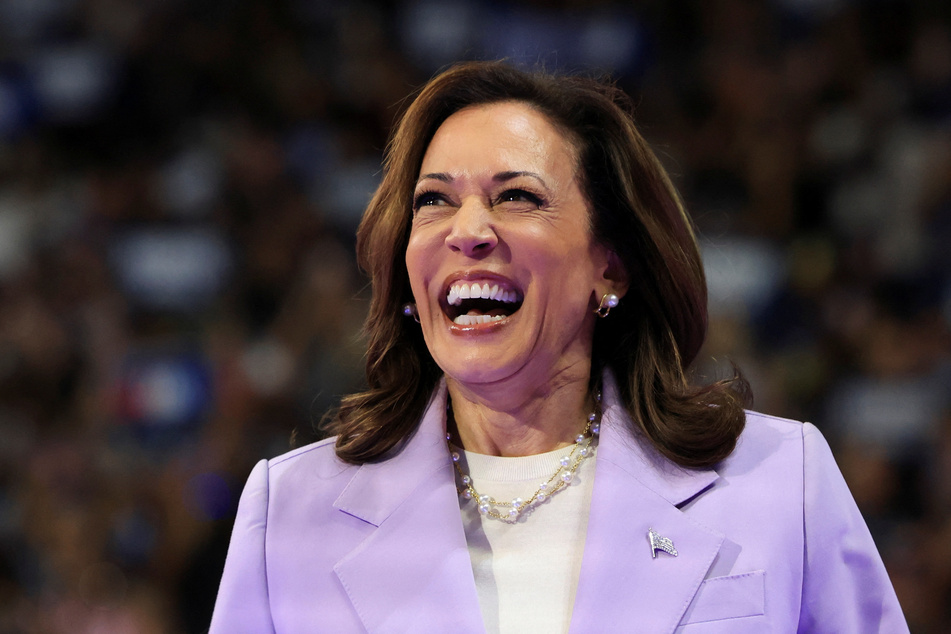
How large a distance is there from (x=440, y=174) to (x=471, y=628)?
74cm

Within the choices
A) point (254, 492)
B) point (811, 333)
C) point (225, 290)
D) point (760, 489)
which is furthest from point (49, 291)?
point (760, 489)

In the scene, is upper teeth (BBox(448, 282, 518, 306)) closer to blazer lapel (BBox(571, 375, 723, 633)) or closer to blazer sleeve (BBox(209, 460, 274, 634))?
blazer lapel (BBox(571, 375, 723, 633))

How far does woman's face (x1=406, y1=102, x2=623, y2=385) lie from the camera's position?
5.55 ft

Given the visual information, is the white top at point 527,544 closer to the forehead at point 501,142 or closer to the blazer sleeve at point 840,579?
the blazer sleeve at point 840,579

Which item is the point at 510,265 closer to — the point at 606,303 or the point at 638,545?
the point at 606,303

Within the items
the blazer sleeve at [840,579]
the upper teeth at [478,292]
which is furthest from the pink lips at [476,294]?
the blazer sleeve at [840,579]

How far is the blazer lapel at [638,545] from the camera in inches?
60.3

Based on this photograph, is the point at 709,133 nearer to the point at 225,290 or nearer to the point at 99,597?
the point at 225,290

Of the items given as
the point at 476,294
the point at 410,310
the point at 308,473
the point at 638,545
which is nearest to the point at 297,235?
the point at 410,310

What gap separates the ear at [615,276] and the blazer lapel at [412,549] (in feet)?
1.30

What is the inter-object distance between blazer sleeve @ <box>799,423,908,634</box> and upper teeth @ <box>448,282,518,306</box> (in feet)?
1.89

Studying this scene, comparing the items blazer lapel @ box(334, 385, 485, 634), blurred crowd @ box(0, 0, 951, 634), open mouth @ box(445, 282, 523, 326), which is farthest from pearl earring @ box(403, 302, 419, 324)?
blurred crowd @ box(0, 0, 951, 634)

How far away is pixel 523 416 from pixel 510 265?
275 millimetres

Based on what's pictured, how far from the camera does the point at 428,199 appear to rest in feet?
5.89
